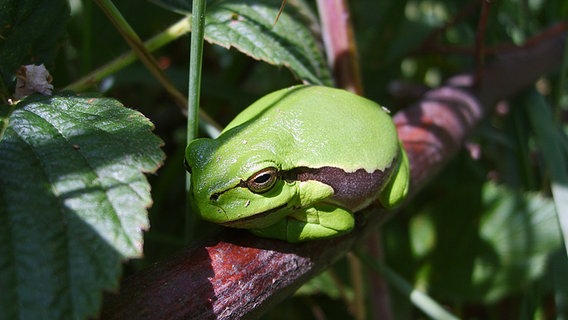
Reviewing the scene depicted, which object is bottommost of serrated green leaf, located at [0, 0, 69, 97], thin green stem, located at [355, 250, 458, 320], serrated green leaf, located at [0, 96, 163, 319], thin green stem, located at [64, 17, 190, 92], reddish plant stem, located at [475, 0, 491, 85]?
thin green stem, located at [355, 250, 458, 320]

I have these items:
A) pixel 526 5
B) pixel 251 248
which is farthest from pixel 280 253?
pixel 526 5

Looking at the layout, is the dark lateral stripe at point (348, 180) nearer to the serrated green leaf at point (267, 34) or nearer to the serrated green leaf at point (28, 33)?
the serrated green leaf at point (267, 34)

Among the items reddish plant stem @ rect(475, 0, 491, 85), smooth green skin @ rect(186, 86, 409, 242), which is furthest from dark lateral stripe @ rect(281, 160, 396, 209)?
reddish plant stem @ rect(475, 0, 491, 85)

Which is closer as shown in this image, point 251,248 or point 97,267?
point 97,267

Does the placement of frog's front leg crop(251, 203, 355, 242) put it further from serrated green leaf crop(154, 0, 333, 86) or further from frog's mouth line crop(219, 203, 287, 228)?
serrated green leaf crop(154, 0, 333, 86)

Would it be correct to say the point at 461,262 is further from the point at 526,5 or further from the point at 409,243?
the point at 526,5

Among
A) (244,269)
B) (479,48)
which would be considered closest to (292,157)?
(244,269)
